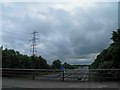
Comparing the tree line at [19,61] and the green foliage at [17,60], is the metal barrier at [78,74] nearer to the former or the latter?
the tree line at [19,61]

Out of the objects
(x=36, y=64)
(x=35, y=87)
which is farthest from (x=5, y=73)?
(x=36, y=64)

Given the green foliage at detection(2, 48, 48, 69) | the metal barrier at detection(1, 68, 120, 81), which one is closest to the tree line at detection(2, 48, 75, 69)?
the green foliage at detection(2, 48, 48, 69)

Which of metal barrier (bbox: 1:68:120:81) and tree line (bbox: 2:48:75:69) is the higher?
tree line (bbox: 2:48:75:69)

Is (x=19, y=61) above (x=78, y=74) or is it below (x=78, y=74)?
above

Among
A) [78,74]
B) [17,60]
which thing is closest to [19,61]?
[17,60]

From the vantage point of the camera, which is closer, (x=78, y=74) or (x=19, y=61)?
(x=78, y=74)

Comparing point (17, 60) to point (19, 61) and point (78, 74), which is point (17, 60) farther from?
point (78, 74)

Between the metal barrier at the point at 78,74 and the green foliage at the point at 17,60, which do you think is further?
the green foliage at the point at 17,60

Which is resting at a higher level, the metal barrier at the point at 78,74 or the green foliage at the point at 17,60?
the green foliage at the point at 17,60

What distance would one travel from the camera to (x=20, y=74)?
47.3ft

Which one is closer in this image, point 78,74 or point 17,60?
point 78,74

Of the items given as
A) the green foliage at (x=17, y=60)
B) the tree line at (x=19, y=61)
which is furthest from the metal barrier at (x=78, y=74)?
the green foliage at (x=17, y=60)

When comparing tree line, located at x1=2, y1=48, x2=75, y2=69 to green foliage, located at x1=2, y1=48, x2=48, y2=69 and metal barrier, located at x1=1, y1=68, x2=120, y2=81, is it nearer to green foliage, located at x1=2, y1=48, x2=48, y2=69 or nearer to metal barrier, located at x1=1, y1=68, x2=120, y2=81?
green foliage, located at x1=2, y1=48, x2=48, y2=69

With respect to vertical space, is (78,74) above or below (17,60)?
below
